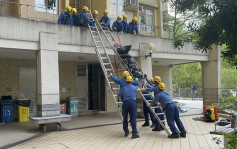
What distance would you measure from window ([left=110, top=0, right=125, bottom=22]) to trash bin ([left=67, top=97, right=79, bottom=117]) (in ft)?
18.4

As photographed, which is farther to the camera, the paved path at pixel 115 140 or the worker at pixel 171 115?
the worker at pixel 171 115

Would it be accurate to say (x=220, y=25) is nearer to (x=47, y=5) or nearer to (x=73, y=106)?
(x=73, y=106)

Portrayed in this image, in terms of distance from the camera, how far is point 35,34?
889 centimetres

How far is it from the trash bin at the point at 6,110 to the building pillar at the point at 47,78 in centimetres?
286

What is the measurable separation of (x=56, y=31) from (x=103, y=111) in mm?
6502

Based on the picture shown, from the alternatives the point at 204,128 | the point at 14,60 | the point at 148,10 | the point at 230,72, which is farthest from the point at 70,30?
the point at 230,72

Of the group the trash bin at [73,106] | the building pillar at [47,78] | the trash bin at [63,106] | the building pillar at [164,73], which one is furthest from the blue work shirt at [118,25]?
the building pillar at [164,73]

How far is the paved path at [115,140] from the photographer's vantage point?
259 inches

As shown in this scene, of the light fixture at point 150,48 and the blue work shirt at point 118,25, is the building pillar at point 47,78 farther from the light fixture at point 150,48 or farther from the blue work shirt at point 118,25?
the light fixture at point 150,48

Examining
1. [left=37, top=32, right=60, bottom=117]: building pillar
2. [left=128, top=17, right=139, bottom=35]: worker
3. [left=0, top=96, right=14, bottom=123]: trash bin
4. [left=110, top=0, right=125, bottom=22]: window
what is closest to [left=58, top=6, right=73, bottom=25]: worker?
[left=37, top=32, right=60, bottom=117]: building pillar

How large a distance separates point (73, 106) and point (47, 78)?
A: 166 inches

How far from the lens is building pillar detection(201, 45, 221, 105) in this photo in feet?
47.4

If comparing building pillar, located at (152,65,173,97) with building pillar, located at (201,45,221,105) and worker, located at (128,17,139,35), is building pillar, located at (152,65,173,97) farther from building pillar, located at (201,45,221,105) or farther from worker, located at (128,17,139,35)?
worker, located at (128,17,139,35)

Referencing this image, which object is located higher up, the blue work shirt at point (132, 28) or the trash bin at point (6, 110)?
the blue work shirt at point (132, 28)
